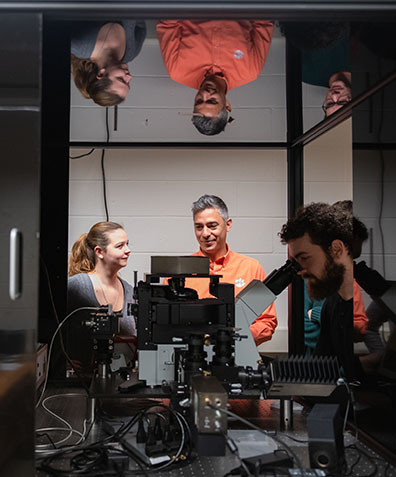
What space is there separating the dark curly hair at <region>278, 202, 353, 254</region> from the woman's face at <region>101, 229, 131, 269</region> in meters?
0.86

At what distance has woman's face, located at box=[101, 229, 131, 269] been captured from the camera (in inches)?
101

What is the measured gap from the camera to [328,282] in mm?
2293

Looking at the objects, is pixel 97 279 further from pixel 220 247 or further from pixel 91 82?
pixel 91 82

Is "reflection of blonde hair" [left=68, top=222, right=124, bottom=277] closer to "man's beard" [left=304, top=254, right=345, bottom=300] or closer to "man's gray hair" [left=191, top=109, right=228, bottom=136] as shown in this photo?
"man's gray hair" [left=191, top=109, right=228, bottom=136]

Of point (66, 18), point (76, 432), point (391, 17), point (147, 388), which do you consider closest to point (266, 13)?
point (391, 17)

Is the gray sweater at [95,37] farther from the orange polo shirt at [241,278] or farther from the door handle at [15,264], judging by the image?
the door handle at [15,264]

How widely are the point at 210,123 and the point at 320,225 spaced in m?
0.83

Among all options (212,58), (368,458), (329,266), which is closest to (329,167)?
(329,266)

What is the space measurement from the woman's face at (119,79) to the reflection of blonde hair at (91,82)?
0.02 metres

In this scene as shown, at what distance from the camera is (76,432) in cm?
162

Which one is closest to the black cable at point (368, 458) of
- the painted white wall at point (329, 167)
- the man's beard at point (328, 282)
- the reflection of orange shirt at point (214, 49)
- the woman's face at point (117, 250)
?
the man's beard at point (328, 282)

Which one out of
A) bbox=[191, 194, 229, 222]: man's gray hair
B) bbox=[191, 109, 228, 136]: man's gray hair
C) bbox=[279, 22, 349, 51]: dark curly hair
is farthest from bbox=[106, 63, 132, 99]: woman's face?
bbox=[279, 22, 349, 51]: dark curly hair

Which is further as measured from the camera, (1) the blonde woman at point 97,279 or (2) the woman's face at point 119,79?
(2) the woman's face at point 119,79

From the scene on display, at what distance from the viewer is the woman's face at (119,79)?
8.34 ft
